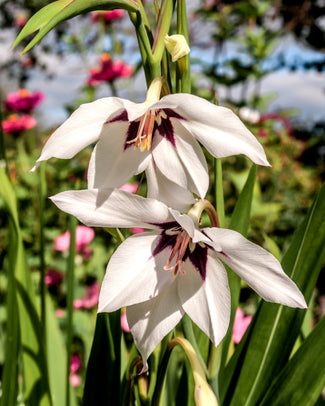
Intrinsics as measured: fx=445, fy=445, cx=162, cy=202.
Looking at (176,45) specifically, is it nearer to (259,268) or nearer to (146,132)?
(146,132)

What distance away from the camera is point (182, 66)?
0.44m

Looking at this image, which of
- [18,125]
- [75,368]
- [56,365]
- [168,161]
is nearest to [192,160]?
[168,161]

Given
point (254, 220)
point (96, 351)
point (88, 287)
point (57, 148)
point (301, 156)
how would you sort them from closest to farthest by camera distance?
point (57, 148) → point (96, 351) → point (88, 287) → point (254, 220) → point (301, 156)

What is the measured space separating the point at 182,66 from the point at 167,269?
20cm

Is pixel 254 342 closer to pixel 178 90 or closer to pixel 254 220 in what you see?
pixel 178 90

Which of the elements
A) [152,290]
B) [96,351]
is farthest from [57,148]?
[96,351]

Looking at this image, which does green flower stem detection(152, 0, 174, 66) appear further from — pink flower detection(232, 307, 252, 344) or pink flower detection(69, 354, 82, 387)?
pink flower detection(69, 354, 82, 387)

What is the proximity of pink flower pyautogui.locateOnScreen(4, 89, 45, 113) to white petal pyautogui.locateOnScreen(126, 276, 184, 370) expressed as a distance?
2224mm

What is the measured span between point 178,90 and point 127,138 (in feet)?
0.24

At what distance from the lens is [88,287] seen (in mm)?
1882

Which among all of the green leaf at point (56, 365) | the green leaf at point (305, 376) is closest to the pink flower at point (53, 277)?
the green leaf at point (56, 365)

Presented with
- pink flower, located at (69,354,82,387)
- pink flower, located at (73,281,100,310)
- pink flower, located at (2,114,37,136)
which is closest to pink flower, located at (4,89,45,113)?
pink flower, located at (2,114,37,136)

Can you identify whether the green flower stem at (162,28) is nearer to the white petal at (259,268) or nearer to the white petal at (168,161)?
the white petal at (168,161)

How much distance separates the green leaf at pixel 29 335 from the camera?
657mm
